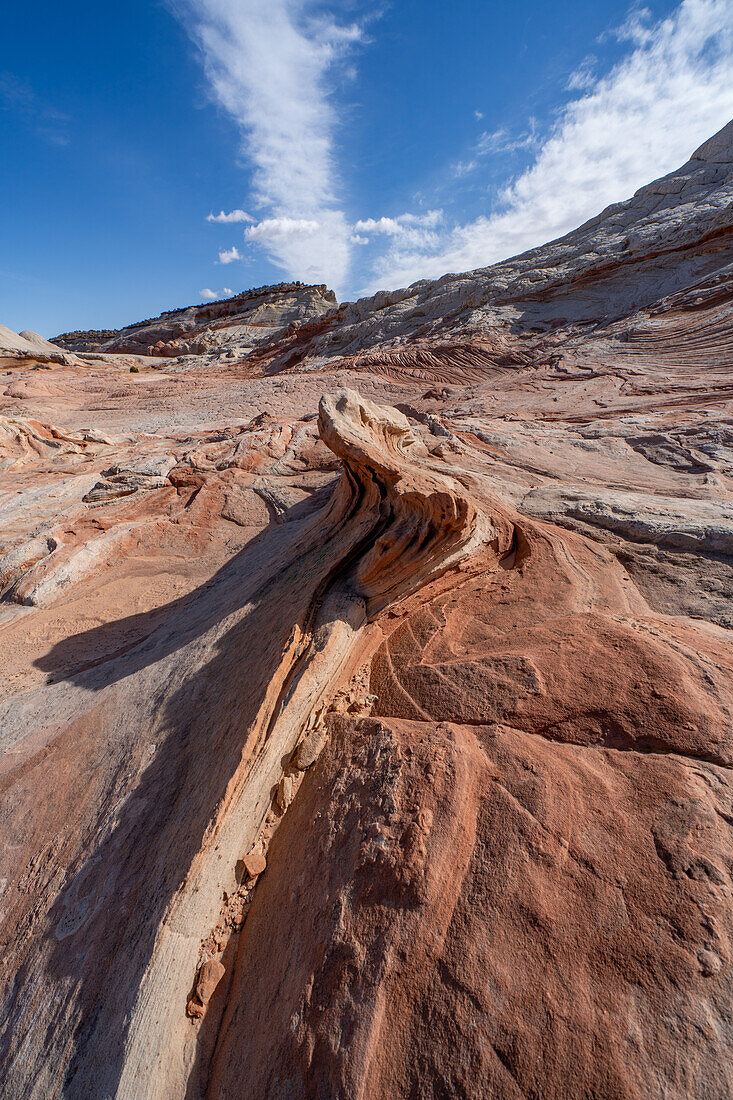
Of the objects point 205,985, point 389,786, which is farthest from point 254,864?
point 389,786

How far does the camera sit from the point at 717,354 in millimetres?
9680

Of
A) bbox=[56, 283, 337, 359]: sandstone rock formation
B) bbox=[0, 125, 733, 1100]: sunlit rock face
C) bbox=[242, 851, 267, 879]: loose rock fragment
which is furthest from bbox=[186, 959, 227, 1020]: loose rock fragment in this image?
bbox=[56, 283, 337, 359]: sandstone rock formation

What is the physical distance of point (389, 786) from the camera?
6.50 feet

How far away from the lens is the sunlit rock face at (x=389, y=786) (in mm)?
1365

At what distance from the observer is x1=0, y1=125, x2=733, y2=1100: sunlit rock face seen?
53.7 inches

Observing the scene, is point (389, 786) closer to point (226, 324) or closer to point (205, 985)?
point (205, 985)

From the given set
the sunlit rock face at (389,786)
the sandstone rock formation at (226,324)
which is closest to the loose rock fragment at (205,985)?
the sunlit rock face at (389,786)

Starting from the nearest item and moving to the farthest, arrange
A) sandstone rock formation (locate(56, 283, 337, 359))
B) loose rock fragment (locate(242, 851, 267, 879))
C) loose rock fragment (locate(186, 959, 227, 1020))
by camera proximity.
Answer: loose rock fragment (locate(186, 959, 227, 1020)) → loose rock fragment (locate(242, 851, 267, 879)) → sandstone rock formation (locate(56, 283, 337, 359))

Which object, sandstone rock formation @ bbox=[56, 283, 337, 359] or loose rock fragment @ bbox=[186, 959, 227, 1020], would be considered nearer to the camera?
loose rock fragment @ bbox=[186, 959, 227, 1020]

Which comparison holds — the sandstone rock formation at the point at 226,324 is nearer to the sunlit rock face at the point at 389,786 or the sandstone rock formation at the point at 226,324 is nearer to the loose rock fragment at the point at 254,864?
the sunlit rock face at the point at 389,786

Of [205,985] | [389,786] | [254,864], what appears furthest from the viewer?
[254,864]

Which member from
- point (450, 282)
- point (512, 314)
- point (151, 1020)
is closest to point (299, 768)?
point (151, 1020)

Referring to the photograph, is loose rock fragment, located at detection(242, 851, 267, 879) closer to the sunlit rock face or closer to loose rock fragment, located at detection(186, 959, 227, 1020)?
the sunlit rock face

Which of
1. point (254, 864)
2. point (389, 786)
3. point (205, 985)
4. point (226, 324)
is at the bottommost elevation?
point (205, 985)
